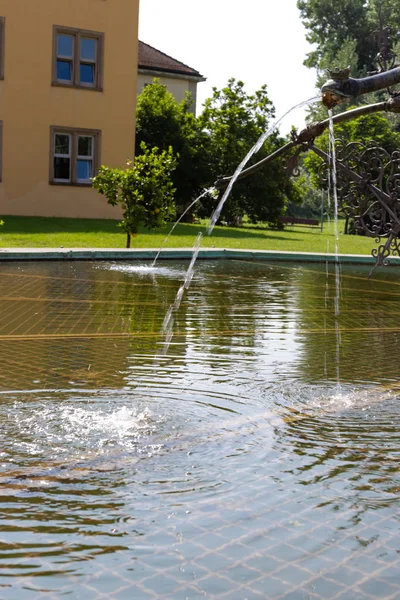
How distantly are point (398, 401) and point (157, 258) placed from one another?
1432cm

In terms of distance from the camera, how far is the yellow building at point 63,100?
31.1m

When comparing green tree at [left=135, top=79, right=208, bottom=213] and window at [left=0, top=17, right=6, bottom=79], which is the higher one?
window at [left=0, top=17, right=6, bottom=79]

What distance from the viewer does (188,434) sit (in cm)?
570

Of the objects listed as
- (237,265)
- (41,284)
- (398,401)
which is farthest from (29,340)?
(237,265)

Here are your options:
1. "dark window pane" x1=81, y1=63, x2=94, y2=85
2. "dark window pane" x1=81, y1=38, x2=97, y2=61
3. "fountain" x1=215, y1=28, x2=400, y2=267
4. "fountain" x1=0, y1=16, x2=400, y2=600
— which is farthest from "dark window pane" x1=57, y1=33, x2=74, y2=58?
"fountain" x1=0, y1=16, x2=400, y2=600

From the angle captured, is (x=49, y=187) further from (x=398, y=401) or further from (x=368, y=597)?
(x=368, y=597)

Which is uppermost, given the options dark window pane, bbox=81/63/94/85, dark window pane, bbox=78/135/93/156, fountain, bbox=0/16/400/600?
A: dark window pane, bbox=81/63/94/85

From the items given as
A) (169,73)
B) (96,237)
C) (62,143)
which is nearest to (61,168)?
(62,143)

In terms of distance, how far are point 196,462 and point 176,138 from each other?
3469 cm

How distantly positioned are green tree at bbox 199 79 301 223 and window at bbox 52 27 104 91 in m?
7.65

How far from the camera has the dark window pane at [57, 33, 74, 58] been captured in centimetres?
3198

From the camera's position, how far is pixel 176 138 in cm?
3897

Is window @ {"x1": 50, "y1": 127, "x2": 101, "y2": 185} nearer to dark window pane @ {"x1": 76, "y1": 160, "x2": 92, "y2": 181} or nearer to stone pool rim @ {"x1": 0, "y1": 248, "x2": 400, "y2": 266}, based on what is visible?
dark window pane @ {"x1": 76, "y1": 160, "x2": 92, "y2": 181}

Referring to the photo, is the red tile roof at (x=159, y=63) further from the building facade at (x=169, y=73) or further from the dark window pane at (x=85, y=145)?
the dark window pane at (x=85, y=145)
